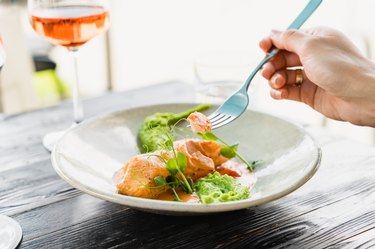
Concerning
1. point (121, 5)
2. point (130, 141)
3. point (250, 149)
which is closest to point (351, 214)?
point (250, 149)

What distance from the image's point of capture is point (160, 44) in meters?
3.42

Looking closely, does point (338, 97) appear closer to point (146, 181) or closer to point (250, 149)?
point (250, 149)

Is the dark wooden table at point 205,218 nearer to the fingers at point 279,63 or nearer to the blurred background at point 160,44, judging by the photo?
the fingers at point 279,63

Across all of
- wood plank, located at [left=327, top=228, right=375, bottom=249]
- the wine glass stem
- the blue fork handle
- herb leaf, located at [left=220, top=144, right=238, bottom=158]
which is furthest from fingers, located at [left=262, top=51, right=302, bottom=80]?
wood plank, located at [left=327, top=228, right=375, bottom=249]

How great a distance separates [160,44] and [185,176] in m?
2.57

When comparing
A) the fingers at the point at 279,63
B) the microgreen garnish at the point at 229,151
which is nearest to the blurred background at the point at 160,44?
the fingers at the point at 279,63

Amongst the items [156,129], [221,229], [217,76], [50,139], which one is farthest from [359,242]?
[50,139]

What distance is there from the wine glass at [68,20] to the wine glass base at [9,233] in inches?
13.9

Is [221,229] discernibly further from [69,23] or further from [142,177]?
[69,23]

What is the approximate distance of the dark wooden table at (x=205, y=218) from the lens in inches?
33.4

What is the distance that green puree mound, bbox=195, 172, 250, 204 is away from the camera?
32.8 inches

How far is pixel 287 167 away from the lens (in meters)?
0.98

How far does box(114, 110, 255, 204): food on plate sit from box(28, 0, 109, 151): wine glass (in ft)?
1.38

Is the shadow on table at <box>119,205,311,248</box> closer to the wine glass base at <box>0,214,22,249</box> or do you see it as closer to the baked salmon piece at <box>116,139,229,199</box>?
the baked salmon piece at <box>116,139,229,199</box>
